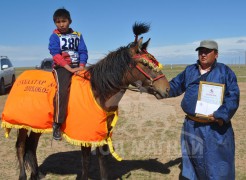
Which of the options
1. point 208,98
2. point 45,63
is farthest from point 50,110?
point 45,63

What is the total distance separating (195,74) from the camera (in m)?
4.05

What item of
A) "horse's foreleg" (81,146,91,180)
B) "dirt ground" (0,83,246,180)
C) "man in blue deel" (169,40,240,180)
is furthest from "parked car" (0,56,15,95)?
"man in blue deel" (169,40,240,180)

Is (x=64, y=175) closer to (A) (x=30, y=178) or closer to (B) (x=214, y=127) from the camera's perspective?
(A) (x=30, y=178)

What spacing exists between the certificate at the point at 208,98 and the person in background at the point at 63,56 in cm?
170

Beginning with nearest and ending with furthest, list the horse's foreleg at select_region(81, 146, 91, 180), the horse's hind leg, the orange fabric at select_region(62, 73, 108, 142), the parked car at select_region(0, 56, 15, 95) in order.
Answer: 1. the orange fabric at select_region(62, 73, 108, 142)
2. the horse's foreleg at select_region(81, 146, 91, 180)
3. the horse's hind leg
4. the parked car at select_region(0, 56, 15, 95)

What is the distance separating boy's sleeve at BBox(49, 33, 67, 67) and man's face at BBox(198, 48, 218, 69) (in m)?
1.83

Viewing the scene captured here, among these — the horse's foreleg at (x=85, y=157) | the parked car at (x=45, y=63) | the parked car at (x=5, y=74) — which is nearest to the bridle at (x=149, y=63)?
the horse's foreleg at (x=85, y=157)

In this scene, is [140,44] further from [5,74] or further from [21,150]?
[5,74]

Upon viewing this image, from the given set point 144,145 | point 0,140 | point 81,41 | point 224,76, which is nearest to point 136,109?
point 144,145

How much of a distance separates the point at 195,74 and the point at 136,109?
715 centimetres

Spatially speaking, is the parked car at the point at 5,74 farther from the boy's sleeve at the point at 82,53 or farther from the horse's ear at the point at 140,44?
the horse's ear at the point at 140,44

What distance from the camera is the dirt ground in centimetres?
561

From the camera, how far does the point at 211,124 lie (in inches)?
156

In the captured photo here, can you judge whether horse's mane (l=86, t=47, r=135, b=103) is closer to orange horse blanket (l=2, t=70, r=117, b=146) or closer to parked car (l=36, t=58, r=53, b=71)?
orange horse blanket (l=2, t=70, r=117, b=146)
